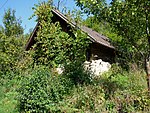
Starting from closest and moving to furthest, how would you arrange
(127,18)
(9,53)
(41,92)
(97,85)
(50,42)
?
1. (127,18)
2. (41,92)
3. (97,85)
4. (50,42)
5. (9,53)

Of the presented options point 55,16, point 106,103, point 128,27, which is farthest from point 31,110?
point 55,16

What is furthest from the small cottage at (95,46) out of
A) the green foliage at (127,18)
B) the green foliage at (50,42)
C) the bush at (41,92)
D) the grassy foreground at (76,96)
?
the green foliage at (127,18)

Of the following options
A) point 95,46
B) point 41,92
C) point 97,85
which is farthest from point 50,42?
point 41,92

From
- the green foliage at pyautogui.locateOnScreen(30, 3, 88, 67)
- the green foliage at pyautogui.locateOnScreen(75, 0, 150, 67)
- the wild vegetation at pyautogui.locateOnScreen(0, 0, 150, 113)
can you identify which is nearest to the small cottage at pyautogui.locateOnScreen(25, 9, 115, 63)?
the green foliage at pyautogui.locateOnScreen(30, 3, 88, 67)

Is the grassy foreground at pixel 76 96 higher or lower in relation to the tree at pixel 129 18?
lower

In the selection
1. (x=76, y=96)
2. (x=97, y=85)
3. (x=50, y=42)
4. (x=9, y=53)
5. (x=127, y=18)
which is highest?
(x=50, y=42)

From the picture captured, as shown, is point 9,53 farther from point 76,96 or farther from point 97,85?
point 76,96

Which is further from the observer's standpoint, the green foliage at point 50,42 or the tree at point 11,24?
the tree at point 11,24

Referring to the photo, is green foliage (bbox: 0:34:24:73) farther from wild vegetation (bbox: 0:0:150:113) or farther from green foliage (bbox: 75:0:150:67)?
green foliage (bbox: 75:0:150:67)

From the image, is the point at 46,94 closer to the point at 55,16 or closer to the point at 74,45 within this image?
the point at 74,45

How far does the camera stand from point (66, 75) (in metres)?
11.7

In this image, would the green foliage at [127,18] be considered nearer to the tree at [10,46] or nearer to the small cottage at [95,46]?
the small cottage at [95,46]

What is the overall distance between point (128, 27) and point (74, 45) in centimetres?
742

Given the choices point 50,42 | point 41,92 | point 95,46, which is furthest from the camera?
point 95,46
